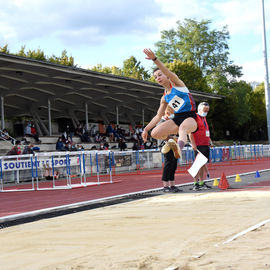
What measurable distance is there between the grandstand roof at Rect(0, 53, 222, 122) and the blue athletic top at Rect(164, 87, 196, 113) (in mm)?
16173

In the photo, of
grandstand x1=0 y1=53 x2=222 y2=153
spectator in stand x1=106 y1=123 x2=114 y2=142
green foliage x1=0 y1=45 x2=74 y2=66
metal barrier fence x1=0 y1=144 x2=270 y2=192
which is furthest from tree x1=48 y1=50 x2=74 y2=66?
metal barrier fence x1=0 y1=144 x2=270 y2=192

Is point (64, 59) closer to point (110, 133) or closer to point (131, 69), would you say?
point (131, 69)

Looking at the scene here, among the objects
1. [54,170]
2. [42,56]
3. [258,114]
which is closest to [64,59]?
[42,56]

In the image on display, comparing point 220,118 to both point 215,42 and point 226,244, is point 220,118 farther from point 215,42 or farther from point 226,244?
point 226,244

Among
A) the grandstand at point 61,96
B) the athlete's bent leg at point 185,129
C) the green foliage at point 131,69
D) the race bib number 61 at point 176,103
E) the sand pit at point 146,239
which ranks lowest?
the sand pit at point 146,239

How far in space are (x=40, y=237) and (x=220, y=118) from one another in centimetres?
6312

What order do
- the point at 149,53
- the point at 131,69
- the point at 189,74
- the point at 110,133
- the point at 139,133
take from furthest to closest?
the point at 131,69
the point at 189,74
the point at 139,133
the point at 110,133
the point at 149,53

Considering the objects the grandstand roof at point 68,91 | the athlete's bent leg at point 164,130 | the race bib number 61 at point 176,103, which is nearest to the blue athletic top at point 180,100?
the race bib number 61 at point 176,103

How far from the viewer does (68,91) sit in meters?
35.7

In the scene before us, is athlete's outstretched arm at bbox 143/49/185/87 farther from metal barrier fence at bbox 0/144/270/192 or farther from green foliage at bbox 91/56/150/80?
green foliage at bbox 91/56/150/80

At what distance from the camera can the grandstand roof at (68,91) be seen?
89.6ft

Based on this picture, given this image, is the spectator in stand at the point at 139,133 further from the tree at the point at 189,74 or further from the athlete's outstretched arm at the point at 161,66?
the athlete's outstretched arm at the point at 161,66

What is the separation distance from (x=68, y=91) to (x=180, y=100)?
2835 centimetres

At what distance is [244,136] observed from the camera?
246 feet
